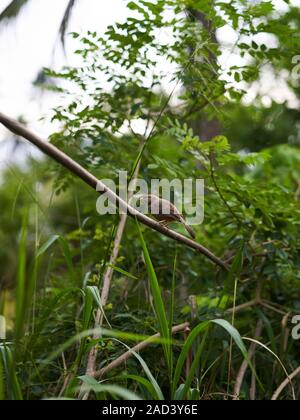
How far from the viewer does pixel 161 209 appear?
2.61 m

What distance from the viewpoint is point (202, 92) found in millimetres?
2768

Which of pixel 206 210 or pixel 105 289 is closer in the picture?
pixel 105 289

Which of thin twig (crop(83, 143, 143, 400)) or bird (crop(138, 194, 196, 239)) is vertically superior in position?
bird (crop(138, 194, 196, 239))

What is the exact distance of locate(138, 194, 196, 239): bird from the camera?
2600 mm

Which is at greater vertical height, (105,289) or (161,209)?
(161,209)

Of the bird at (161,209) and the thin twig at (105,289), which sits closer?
the thin twig at (105,289)

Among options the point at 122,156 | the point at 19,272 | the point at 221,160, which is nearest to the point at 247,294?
the point at 221,160

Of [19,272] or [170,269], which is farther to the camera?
[170,269]

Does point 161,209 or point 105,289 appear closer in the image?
point 105,289

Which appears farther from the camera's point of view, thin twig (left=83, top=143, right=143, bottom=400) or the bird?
the bird

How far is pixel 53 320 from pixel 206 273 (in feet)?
3.20

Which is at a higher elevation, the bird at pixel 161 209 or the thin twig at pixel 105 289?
the bird at pixel 161 209

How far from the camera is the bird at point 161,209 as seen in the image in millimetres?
2600
